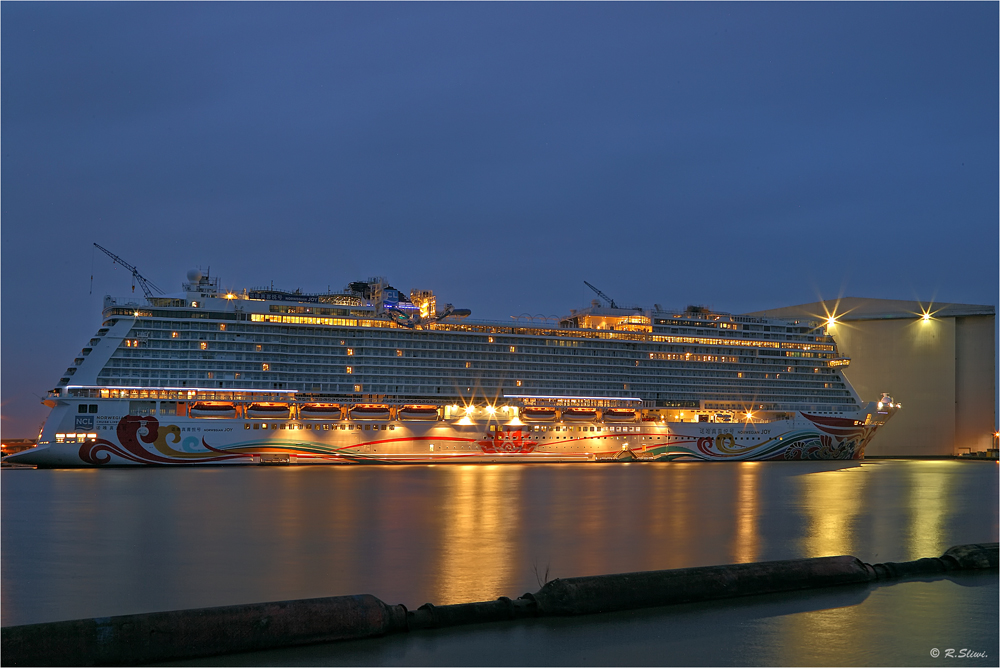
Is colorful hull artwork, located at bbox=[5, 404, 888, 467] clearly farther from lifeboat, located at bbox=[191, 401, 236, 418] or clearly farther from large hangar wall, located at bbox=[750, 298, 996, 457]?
large hangar wall, located at bbox=[750, 298, 996, 457]

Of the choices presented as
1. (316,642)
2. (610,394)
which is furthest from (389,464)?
(316,642)

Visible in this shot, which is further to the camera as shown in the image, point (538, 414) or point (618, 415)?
point (618, 415)

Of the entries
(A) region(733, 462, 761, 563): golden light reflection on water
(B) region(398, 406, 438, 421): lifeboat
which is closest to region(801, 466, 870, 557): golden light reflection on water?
(A) region(733, 462, 761, 563): golden light reflection on water

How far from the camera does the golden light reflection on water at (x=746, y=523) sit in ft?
45.2

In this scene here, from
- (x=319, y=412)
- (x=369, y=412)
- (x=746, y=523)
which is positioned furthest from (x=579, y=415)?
(x=746, y=523)

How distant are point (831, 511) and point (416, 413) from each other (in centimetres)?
2902

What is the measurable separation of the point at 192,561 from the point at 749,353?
49.8 m

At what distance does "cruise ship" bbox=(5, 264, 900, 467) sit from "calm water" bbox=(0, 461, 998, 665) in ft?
39.9

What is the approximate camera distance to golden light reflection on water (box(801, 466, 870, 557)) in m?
14.7

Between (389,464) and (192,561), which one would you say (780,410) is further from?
(192,561)

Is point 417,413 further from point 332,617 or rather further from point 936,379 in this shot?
point 936,379

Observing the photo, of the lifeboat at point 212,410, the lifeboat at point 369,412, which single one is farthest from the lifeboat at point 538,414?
the lifeboat at point 212,410

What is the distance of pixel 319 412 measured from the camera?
152ft

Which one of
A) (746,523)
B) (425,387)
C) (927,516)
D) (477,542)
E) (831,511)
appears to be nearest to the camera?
(477,542)
